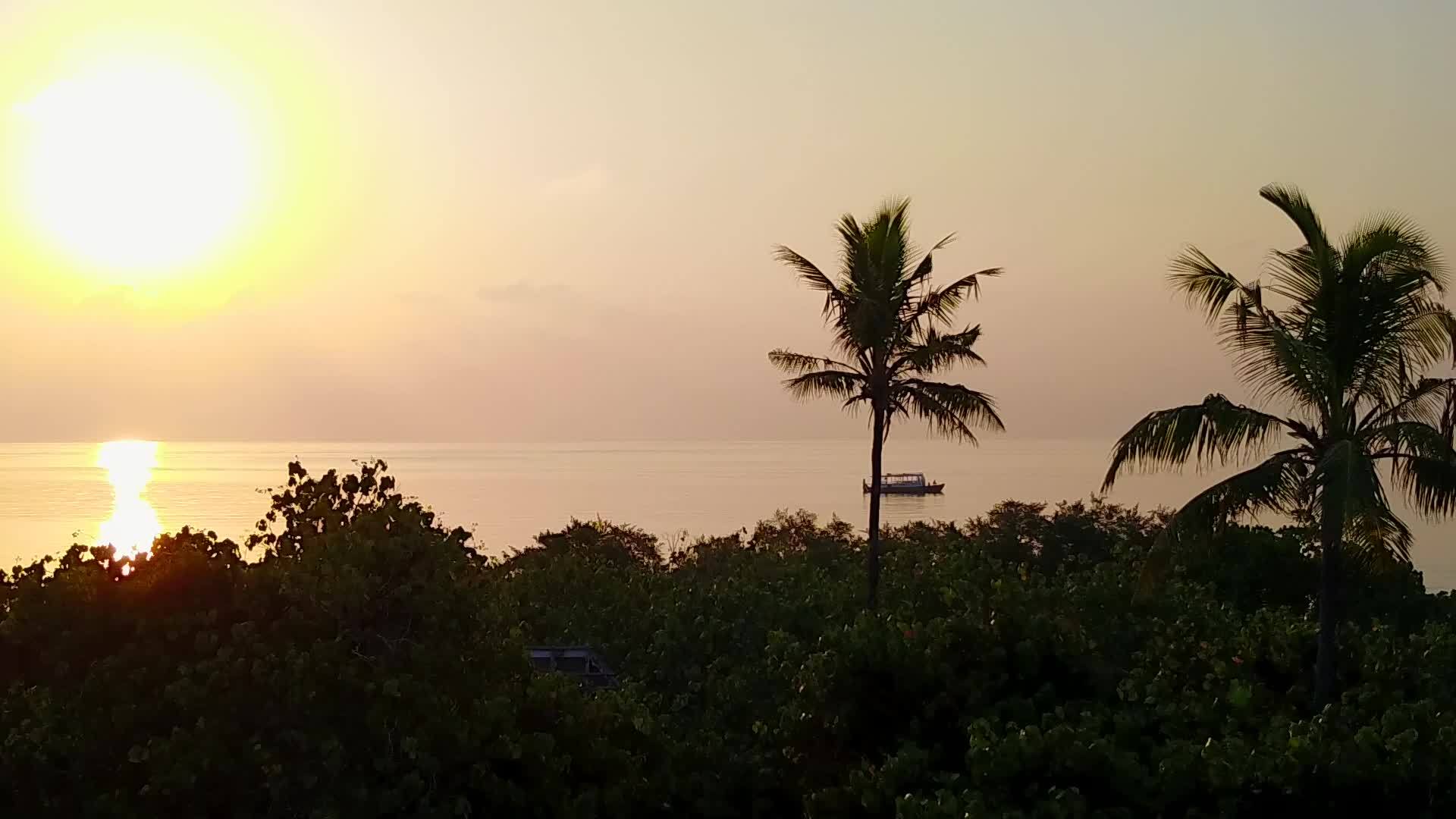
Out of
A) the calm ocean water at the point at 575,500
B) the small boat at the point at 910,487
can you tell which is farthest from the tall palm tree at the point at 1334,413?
the small boat at the point at 910,487

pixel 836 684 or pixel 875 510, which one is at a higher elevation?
pixel 875 510

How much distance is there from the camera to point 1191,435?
12.6 meters

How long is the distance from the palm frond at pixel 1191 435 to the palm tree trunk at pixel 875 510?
7.75m

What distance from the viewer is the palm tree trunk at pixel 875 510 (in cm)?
2073

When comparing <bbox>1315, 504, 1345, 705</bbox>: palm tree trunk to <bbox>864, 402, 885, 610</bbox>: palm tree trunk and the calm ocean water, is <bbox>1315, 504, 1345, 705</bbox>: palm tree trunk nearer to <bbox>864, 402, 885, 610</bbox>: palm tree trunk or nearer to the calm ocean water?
<bbox>864, 402, 885, 610</bbox>: palm tree trunk

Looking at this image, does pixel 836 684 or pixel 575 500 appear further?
pixel 575 500

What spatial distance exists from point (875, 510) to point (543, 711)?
10507 millimetres

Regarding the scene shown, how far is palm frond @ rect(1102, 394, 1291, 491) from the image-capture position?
1238 cm

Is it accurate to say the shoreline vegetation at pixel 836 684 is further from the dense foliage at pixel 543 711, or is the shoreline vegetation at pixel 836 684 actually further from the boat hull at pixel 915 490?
the boat hull at pixel 915 490

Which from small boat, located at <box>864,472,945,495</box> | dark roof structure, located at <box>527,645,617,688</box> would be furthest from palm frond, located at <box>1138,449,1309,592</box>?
small boat, located at <box>864,472,945,495</box>

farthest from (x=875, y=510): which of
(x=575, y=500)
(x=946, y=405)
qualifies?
(x=575, y=500)

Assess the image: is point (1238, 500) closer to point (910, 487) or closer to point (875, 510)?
point (875, 510)

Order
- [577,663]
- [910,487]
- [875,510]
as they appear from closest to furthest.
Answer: [577,663] → [875,510] → [910,487]

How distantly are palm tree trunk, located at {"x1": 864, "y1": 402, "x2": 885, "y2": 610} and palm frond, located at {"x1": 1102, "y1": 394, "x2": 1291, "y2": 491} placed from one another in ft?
25.4
